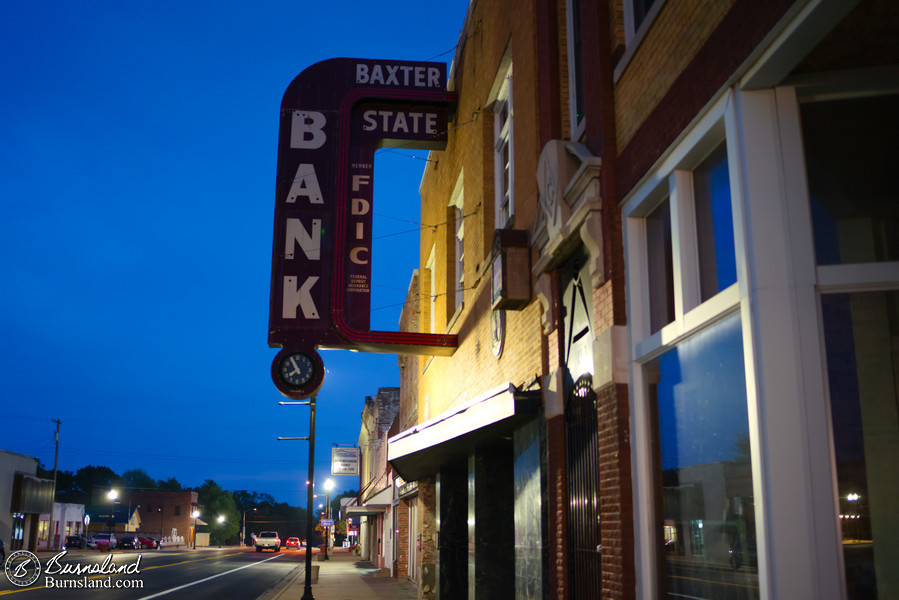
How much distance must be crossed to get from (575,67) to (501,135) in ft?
12.0

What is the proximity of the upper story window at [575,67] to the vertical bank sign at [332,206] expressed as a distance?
19.9 feet

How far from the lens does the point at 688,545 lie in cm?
656

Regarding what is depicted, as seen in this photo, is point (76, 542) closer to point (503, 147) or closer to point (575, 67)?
point (503, 147)

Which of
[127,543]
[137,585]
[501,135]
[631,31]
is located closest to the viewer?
[631,31]

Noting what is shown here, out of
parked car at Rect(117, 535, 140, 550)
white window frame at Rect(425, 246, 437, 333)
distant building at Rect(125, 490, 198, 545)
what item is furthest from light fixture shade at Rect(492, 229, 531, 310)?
distant building at Rect(125, 490, 198, 545)

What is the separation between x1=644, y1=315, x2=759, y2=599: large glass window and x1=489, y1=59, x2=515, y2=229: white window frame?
6.04 metres

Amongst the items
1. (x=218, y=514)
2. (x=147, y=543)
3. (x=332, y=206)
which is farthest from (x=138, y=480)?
(x=332, y=206)

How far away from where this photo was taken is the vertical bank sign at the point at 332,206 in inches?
600

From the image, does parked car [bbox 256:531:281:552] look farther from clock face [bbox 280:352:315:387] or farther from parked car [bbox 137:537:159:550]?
clock face [bbox 280:352:315:387]

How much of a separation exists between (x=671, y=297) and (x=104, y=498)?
12137cm

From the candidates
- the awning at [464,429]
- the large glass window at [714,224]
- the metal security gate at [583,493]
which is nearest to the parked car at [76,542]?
the awning at [464,429]

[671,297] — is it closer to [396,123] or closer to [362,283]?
[362,283]

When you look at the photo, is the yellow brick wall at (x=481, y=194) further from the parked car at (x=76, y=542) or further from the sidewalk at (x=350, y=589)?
the parked car at (x=76, y=542)

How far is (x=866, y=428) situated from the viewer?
5125mm
